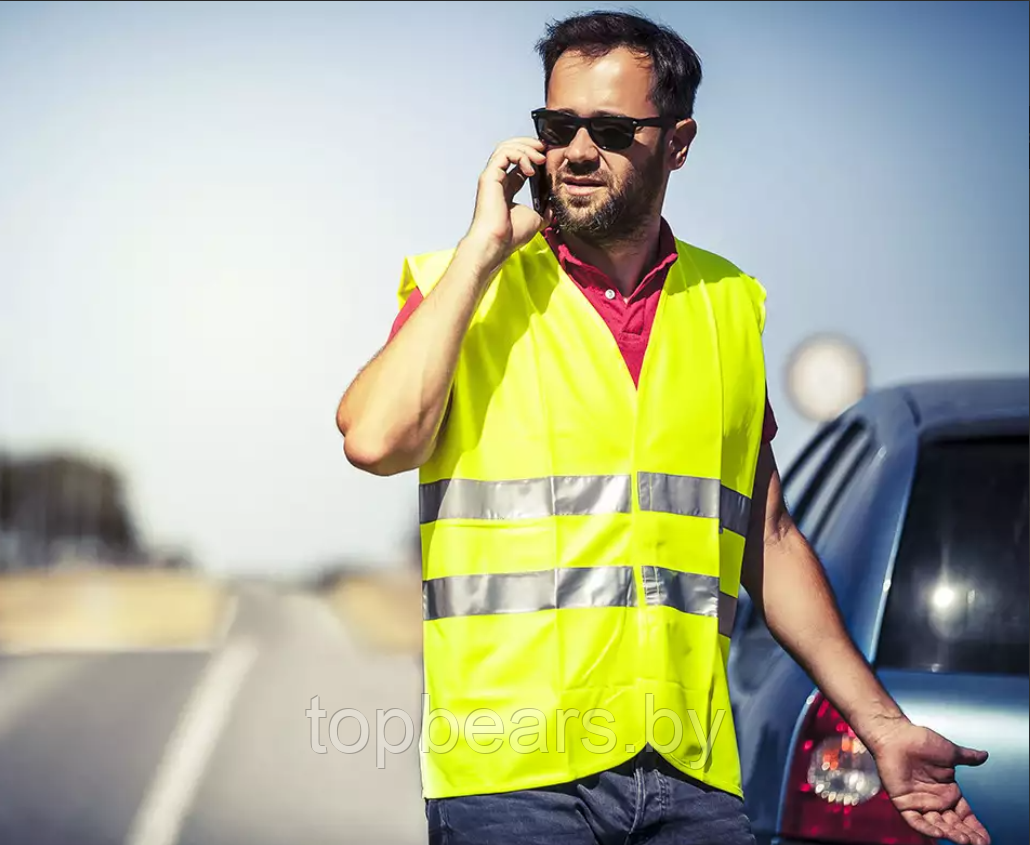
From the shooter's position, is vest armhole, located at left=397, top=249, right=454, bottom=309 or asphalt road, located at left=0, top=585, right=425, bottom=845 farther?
asphalt road, located at left=0, top=585, right=425, bottom=845

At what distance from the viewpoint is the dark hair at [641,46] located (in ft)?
12.2

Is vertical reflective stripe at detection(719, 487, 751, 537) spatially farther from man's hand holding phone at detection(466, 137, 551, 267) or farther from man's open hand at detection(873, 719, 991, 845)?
man's hand holding phone at detection(466, 137, 551, 267)

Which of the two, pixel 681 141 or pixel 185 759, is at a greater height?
pixel 681 141

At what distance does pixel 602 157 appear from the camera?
366 cm

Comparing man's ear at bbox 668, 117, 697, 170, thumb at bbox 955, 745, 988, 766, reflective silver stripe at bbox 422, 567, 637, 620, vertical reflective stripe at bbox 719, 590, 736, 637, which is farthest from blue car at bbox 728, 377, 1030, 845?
man's ear at bbox 668, 117, 697, 170

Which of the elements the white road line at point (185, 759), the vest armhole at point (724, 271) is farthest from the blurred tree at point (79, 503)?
the vest armhole at point (724, 271)

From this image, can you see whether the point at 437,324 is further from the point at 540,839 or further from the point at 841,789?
the point at 841,789

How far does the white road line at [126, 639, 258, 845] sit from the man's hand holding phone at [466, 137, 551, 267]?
545cm

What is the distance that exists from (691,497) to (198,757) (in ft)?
29.5

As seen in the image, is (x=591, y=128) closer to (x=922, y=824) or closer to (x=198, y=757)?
(x=922, y=824)

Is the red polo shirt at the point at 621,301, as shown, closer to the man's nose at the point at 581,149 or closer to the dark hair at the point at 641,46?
the man's nose at the point at 581,149

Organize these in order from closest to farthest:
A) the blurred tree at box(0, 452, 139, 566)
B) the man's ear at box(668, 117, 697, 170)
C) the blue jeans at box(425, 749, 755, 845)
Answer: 1. the blue jeans at box(425, 749, 755, 845)
2. the man's ear at box(668, 117, 697, 170)
3. the blurred tree at box(0, 452, 139, 566)

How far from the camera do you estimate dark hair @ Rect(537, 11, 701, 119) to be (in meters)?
3.73

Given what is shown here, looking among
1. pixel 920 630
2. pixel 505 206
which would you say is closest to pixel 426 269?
pixel 505 206
